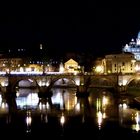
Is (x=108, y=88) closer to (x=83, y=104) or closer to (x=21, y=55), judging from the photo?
(x=83, y=104)

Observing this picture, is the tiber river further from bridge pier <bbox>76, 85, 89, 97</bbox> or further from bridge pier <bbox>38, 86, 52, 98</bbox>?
bridge pier <bbox>38, 86, 52, 98</bbox>

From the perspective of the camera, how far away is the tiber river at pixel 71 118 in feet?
88.3

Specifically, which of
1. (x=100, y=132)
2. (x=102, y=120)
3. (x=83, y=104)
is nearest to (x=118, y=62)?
(x=83, y=104)

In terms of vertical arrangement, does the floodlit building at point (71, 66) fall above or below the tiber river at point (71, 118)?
above

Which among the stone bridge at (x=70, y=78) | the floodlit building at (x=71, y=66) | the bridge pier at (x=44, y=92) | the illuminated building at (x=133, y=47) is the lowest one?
the bridge pier at (x=44, y=92)

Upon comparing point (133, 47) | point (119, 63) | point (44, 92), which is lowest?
point (44, 92)

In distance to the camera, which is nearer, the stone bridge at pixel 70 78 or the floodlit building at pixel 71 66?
the stone bridge at pixel 70 78

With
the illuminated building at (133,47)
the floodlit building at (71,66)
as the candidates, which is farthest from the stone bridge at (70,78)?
the illuminated building at (133,47)

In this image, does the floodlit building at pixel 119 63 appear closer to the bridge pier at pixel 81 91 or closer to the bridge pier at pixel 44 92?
the bridge pier at pixel 81 91

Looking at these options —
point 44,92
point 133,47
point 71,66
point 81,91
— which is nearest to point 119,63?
point 71,66

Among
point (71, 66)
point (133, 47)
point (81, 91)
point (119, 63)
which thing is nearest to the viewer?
point (81, 91)

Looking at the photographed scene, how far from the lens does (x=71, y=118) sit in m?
32.4

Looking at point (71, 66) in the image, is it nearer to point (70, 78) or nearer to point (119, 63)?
point (119, 63)

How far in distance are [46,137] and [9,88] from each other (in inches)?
882
